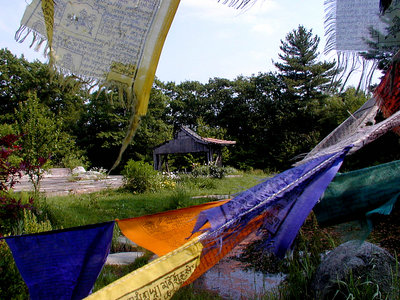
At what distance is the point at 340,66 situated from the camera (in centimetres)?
211

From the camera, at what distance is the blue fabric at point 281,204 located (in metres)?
1.49

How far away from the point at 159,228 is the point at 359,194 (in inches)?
66.3

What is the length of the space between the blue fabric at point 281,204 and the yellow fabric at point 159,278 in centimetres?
Answer: 14

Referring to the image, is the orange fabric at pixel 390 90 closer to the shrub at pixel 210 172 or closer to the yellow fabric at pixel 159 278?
the yellow fabric at pixel 159 278

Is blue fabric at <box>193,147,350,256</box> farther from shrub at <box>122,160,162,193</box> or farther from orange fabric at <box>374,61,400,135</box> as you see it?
shrub at <box>122,160,162,193</box>

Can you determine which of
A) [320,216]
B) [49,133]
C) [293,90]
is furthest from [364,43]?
[293,90]

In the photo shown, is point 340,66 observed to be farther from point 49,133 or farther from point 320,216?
point 49,133

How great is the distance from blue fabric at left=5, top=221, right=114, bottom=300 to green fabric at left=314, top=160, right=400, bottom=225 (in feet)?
4.37

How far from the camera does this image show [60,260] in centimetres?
185

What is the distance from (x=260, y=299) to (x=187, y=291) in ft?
2.39

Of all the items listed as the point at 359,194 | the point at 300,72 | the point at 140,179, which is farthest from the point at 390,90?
the point at 300,72

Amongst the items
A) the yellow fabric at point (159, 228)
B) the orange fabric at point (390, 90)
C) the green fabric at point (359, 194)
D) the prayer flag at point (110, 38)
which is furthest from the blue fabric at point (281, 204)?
the yellow fabric at point (159, 228)

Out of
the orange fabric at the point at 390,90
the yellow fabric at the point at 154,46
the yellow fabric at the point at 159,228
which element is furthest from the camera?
the yellow fabric at the point at 159,228

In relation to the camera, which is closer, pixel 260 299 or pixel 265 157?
pixel 260 299
